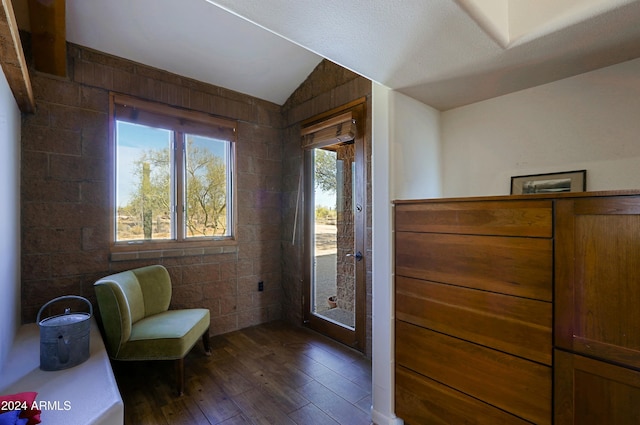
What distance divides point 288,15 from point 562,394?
1919 millimetres

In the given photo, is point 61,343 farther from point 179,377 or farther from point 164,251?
point 164,251

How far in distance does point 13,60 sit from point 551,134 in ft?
9.78

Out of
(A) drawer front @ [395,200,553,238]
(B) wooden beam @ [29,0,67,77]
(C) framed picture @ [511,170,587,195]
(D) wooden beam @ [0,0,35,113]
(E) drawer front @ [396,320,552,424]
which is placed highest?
(B) wooden beam @ [29,0,67,77]

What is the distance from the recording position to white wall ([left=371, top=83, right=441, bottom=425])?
1776 millimetres

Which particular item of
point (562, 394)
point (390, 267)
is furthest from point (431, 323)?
point (562, 394)

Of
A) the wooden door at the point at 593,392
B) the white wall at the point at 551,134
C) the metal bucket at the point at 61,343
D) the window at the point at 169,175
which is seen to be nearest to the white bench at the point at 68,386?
the metal bucket at the point at 61,343

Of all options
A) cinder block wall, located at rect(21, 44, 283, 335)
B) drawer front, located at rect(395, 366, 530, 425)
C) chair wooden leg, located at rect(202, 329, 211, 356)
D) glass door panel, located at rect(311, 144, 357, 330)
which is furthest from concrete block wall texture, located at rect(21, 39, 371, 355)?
drawer front, located at rect(395, 366, 530, 425)

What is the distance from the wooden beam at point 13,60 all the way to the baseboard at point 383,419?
2.74 meters

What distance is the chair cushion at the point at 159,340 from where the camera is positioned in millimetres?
2084

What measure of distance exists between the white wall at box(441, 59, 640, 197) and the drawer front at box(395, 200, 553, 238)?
564mm

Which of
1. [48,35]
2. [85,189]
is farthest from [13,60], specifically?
[85,189]

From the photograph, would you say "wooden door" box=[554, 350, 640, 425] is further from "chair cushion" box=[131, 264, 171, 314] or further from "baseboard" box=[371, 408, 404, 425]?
"chair cushion" box=[131, 264, 171, 314]

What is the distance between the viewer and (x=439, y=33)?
1229 mm

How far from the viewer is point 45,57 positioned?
83.4 inches
